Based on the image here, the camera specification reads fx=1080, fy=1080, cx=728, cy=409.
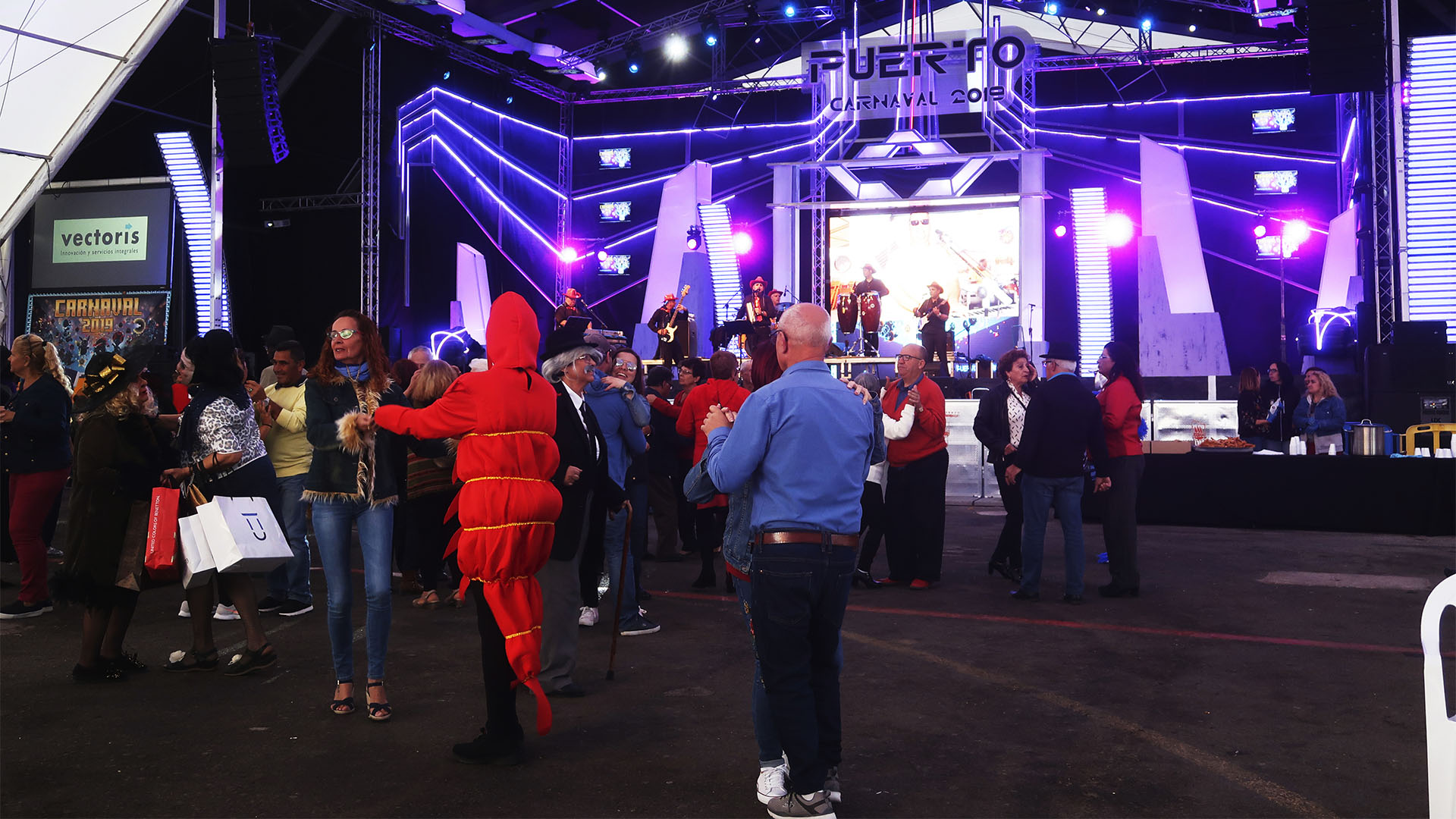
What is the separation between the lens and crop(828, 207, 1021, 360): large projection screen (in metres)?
19.5

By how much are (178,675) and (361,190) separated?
41.1 feet

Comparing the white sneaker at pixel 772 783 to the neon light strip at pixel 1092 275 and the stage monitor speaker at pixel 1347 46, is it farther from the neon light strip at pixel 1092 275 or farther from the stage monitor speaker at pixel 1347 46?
the neon light strip at pixel 1092 275

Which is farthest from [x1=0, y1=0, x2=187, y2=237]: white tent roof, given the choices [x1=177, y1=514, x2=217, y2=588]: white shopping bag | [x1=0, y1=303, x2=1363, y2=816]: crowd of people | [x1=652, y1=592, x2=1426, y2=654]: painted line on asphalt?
[x1=652, y1=592, x2=1426, y2=654]: painted line on asphalt

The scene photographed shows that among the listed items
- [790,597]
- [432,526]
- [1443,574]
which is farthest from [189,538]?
[1443,574]

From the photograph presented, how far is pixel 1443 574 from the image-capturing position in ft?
26.5

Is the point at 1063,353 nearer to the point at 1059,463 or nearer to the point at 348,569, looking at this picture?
the point at 1059,463

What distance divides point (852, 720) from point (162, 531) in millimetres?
3212

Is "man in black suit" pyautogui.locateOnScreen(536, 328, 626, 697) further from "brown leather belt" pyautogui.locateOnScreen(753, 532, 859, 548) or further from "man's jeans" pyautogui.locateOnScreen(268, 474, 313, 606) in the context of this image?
"man's jeans" pyautogui.locateOnScreen(268, 474, 313, 606)

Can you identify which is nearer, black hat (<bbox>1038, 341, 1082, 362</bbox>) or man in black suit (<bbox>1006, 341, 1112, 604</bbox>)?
man in black suit (<bbox>1006, 341, 1112, 604</bbox>)

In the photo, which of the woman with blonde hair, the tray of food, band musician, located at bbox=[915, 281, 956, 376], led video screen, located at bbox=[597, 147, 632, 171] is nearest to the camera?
the woman with blonde hair

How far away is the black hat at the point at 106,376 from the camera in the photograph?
518 centimetres

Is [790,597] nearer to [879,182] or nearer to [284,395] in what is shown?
[284,395]

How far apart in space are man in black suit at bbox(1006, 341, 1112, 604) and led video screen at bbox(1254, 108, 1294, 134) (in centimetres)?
1491

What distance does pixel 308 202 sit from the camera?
17.4 metres
